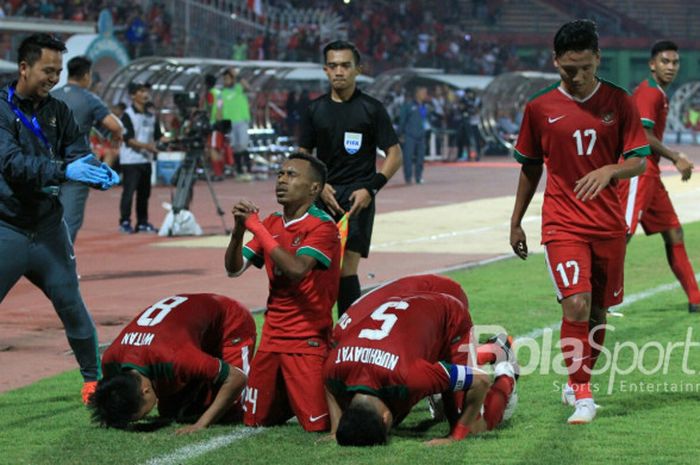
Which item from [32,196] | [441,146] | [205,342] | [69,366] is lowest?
[441,146]

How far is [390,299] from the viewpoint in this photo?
7434 mm

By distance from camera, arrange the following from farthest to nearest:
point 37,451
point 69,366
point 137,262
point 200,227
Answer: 1. point 200,227
2. point 137,262
3. point 69,366
4. point 37,451

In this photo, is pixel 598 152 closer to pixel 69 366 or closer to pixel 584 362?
pixel 584 362

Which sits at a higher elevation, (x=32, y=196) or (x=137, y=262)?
(x=32, y=196)

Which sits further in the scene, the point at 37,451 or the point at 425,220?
the point at 425,220

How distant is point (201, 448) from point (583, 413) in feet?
6.47

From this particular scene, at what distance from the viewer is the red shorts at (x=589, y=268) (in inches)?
299

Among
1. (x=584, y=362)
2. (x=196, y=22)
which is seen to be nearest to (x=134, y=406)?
(x=584, y=362)

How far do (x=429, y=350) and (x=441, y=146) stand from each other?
38.4 m

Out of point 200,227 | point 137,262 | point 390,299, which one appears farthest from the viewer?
point 200,227

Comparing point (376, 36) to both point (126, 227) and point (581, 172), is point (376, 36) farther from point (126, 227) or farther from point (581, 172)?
point (581, 172)

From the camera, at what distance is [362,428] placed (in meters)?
6.82

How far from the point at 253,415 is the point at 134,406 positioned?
0.67m

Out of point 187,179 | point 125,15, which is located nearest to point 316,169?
point 187,179
